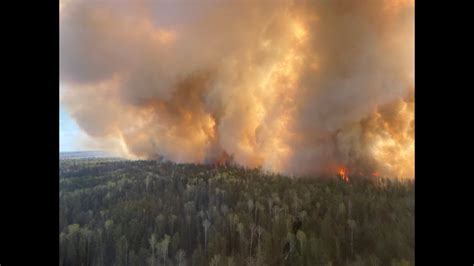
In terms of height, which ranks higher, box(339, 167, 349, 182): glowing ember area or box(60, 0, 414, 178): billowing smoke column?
box(60, 0, 414, 178): billowing smoke column

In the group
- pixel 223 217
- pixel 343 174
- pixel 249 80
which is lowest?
pixel 223 217

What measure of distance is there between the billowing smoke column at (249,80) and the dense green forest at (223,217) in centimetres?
10

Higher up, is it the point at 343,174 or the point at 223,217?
the point at 343,174

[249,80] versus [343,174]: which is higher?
[249,80]

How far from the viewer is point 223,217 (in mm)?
1749

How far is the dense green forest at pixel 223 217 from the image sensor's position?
5.49 feet

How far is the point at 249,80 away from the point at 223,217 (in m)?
0.71

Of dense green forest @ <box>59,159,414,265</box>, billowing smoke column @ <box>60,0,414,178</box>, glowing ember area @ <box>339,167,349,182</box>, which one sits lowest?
dense green forest @ <box>59,159,414,265</box>

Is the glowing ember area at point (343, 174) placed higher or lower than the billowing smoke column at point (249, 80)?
lower

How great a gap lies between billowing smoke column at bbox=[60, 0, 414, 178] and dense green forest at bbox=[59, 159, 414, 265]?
0.10 meters

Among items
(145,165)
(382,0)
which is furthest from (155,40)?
(382,0)

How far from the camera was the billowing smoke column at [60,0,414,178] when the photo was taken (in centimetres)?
168

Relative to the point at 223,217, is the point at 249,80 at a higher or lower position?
higher

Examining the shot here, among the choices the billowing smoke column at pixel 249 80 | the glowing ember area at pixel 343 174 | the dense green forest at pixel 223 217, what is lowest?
the dense green forest at pixel 223 217
